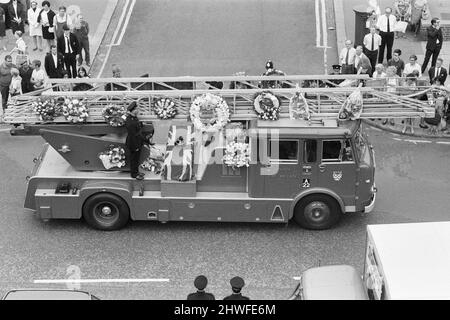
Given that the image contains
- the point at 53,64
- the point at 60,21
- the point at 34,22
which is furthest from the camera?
the point at 34,22

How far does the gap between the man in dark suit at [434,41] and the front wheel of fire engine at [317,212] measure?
808 cm

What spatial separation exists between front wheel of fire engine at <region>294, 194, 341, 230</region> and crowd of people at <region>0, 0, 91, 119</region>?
5235 mm

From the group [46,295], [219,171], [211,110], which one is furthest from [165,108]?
[46,295]

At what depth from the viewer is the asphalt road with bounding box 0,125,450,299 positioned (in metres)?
14.6

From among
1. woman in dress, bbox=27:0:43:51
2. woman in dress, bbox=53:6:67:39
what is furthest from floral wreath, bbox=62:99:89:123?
woman in dress, bbox=27:0:43:51

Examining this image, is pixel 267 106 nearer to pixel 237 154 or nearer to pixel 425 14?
pixel 237 154

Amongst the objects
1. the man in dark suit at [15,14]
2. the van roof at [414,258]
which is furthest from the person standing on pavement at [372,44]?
the man in dark suit at [15,14]

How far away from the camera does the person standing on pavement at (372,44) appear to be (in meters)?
21.8

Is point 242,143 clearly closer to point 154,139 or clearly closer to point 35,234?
point 154,139

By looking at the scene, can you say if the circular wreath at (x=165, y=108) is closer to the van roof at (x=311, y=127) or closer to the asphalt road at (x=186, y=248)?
the van roof at (x=311, y=127)

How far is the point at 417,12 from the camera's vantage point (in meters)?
24.5

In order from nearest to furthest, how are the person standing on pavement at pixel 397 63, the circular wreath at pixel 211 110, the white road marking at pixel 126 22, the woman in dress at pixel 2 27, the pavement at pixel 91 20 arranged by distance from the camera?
the circular wreath at pixel 211 110 → the person standing on pavement at pixel 397 63 → the pavement at pixel 91 20 → the woman in dress at pixel 2 27 → the white road marking at pixel 126 22

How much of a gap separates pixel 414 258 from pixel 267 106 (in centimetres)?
458

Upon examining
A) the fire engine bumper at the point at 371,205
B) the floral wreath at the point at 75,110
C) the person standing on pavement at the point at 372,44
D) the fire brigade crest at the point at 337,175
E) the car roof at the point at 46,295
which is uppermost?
the person standing on pavement at the point at 372,44
